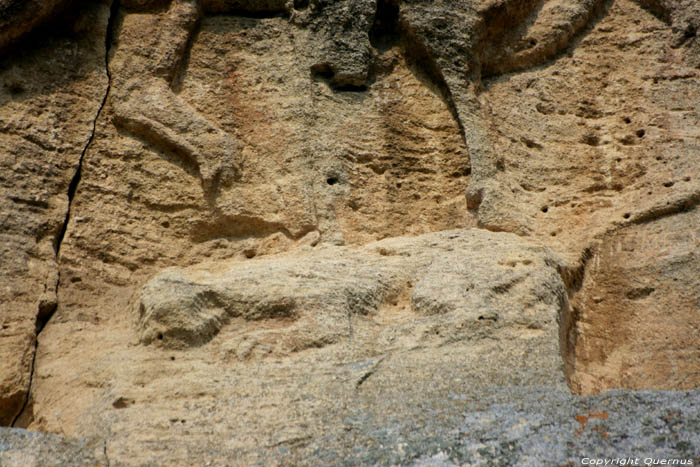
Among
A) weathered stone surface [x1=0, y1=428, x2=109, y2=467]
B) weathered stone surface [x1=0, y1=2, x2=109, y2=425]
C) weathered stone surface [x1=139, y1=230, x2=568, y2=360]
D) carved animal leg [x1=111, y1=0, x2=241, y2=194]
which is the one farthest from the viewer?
carved animal leg [x1=111, y1=0, x2=241, y2=194]

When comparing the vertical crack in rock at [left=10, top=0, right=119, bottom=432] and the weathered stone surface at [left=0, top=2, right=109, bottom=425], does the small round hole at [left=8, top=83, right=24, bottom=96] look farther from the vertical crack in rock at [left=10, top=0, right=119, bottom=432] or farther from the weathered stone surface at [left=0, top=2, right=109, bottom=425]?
the vertical crack in rock at [left=10, top=0, right=119, bottom=432]

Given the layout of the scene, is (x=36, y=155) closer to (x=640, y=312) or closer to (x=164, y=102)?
(x=164, y=102)

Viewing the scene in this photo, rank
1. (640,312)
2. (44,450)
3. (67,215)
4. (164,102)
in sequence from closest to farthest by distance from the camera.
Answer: (44,450), (640,312), (67,215), (164,102)

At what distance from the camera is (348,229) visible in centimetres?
614

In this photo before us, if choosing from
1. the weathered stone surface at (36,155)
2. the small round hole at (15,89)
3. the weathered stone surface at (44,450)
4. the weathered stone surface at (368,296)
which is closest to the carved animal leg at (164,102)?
the weathered stone surface at (36,155)

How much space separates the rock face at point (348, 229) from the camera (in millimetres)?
4406

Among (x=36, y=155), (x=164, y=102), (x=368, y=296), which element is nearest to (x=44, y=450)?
(x=368, y=296)

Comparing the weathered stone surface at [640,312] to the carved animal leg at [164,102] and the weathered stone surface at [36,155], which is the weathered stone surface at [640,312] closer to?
the carved animal leg at [164,102]

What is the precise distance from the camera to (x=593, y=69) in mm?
7047

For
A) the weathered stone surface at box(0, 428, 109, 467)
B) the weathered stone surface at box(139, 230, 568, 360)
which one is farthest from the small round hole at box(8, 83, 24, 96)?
the weathered stone surface at box(0, 428, 109, 467)

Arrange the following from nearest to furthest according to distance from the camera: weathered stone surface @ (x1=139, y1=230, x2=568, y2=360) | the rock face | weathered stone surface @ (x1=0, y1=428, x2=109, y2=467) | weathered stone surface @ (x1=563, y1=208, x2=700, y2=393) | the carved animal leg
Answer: weathered stone surface @ (x1=0, y1=428, x2=109, y2=467) < the rock face < weathered stone surface @ (x1=139, y1=230, x2=568, y2=360) < weathered stone surface @ (x1=563, y1=208, x2=700, y2=393) < the carved animal leg

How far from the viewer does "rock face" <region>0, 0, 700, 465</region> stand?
4406mm

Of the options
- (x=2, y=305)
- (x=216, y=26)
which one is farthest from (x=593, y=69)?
(x=2, y=305)

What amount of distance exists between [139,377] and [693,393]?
252 centimetres
